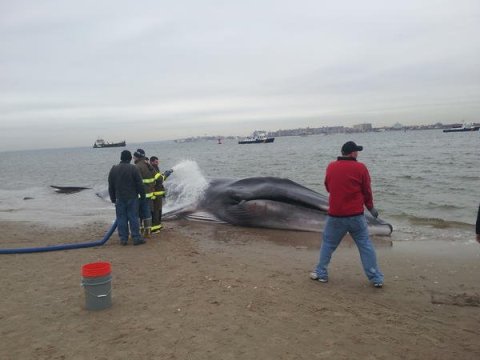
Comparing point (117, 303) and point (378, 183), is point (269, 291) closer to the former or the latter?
point (117, 303)

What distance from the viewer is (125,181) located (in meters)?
9.49

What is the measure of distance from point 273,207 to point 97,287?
6.59 m

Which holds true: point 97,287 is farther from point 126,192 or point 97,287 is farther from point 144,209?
point 144,209

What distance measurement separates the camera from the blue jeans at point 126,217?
31.6 ft

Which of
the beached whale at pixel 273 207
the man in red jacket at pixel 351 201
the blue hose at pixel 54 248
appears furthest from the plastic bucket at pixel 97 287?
the beached whale at pixel 273 207

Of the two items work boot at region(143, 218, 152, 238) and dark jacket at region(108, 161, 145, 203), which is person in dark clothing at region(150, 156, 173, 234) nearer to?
work boot at region(143, 218, 152, 238)

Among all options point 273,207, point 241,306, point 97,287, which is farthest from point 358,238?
point 273,207

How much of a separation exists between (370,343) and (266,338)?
3.53 ft

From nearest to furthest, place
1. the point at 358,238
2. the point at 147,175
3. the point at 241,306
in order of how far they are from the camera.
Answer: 1. the point at 241,306
2. the point at 358,238
3. the point at 147,175

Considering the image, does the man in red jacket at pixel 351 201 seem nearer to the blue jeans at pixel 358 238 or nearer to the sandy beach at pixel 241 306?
the blue jeans at pixel 358 238

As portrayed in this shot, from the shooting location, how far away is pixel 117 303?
5.90 m

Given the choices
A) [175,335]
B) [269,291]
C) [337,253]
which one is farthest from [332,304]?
[337,253]

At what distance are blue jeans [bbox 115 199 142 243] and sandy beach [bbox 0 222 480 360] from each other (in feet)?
1.47

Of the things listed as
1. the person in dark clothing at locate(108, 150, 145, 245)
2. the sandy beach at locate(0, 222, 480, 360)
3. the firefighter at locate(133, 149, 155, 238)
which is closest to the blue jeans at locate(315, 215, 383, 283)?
the sandy beach at locate(0, 222, 480, 360)
